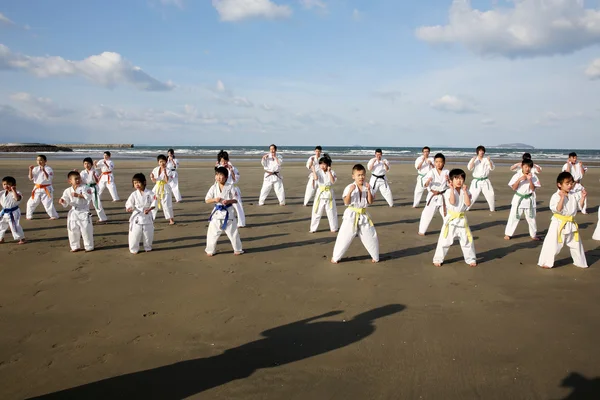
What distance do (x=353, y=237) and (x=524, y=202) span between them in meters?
4.14

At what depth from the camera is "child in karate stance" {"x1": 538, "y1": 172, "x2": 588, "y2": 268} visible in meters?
5.59

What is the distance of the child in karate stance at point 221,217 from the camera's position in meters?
6.23

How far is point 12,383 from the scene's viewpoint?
2990 mm

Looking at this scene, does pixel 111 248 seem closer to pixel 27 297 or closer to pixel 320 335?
pixel 27 297

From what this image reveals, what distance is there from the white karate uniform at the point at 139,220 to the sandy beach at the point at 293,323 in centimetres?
27

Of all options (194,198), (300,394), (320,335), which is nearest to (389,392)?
(300,394)

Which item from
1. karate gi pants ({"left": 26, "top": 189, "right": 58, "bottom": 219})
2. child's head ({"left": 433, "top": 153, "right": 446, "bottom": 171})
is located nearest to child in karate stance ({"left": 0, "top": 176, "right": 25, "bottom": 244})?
karate gi pants ({"left": 26, "top": 189, "right": 58, "bottom": 219})

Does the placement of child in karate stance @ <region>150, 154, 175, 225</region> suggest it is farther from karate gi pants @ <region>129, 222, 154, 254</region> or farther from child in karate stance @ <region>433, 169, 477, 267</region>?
child in karate stance @ <region>433, 169, 477, 267</region>

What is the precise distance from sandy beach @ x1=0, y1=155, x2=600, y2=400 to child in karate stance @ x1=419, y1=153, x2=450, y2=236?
113 cm

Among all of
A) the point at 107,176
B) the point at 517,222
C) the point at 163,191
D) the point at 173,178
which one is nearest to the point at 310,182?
the point at 163,191

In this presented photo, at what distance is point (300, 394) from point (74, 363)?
204 centimetres

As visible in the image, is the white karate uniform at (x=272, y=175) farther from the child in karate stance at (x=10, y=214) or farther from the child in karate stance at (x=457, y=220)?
the child in karate stance at (x=457, y=220)

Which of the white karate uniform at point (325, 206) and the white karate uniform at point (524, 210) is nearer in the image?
the white karate uniform at point (524, 210)

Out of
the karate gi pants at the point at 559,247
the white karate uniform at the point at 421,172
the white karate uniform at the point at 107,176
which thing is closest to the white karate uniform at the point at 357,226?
the karate gi pants at the point at 559,247
